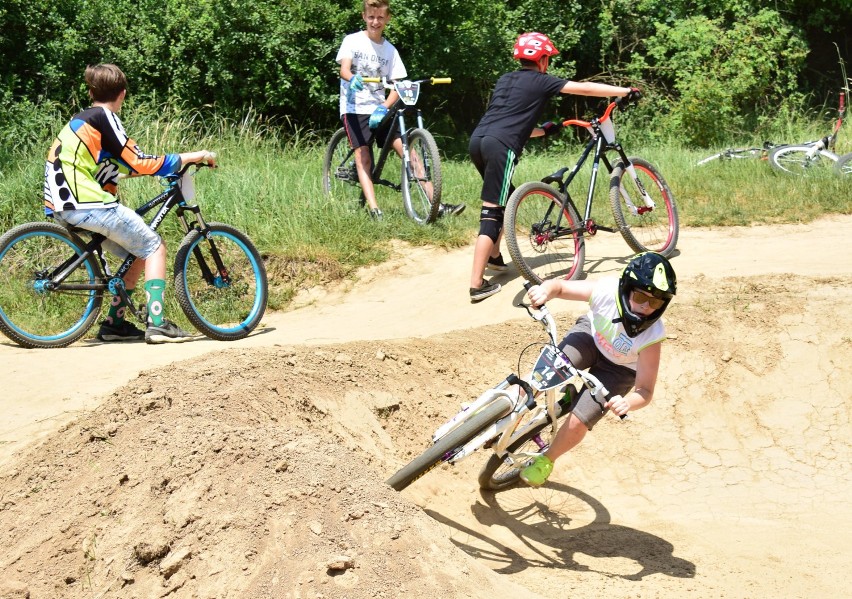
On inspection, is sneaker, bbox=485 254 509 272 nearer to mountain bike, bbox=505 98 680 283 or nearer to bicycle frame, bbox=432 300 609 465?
mountain bike, bbox=505 98 680 283

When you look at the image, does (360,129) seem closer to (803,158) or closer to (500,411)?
(500,411)

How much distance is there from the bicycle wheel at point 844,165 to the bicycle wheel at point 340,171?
5.63m

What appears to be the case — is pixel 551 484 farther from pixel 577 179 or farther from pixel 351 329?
pixel 577 179

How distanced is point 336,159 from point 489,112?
116 inches

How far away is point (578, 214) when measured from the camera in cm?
823

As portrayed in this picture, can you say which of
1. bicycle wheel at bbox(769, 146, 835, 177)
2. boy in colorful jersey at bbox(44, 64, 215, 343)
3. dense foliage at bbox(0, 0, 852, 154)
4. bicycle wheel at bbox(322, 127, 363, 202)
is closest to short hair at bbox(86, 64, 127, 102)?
boy in colorful jersey at bbox(44, 64, 215, 343)

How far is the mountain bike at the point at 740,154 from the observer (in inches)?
466

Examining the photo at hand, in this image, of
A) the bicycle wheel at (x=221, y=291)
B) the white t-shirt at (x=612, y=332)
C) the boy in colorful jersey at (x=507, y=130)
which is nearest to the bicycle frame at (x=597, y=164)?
the boy in colorful jersey at (x=507, y=130)

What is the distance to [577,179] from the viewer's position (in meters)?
11.2

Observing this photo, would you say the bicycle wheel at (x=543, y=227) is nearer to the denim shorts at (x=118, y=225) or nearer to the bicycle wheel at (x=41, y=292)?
the denim shorts at (x=118, y=225)

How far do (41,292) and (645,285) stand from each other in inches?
178

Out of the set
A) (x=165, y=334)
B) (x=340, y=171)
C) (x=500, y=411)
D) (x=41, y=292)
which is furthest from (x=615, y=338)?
(x=340, y=171)

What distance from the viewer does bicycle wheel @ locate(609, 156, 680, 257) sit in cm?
837

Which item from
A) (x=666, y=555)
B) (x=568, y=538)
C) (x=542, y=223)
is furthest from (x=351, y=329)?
(x=666, y=555)
